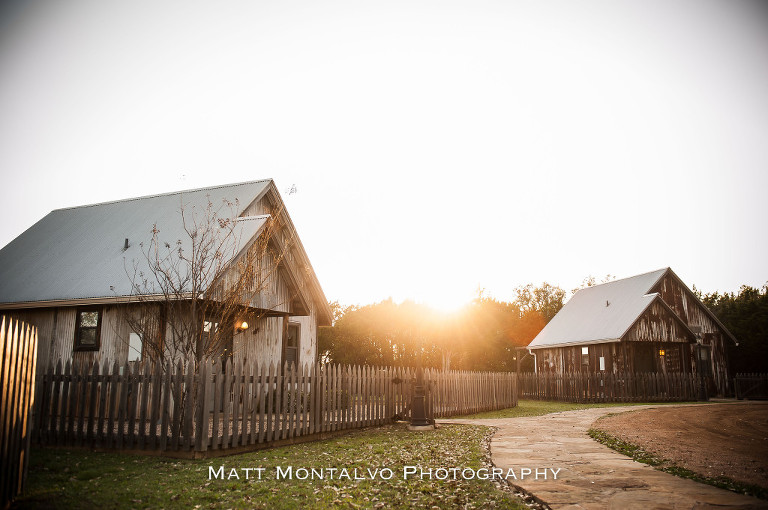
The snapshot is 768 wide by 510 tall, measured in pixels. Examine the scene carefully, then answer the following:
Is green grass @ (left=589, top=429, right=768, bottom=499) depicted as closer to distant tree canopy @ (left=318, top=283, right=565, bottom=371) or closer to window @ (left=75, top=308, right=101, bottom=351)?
window @ (left=75, top=308, right=101, bottom=351)

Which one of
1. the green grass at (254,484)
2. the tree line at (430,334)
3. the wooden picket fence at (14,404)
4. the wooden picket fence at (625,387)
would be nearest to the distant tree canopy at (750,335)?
the tree line at (430,334)

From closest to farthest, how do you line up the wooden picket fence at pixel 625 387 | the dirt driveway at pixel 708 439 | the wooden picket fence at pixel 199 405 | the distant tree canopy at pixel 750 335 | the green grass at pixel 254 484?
the green grass at pixel 254 484 < the dirt driveway at pixel 708 439 < the wooden picket fence at pixel 199 405 < the wooden picket fence at pixel 625 387 < the distant tree canopy at pixel 750 335

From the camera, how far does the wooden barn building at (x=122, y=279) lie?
15.9 meters

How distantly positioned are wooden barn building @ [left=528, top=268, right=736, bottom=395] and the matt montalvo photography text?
24.5 metres

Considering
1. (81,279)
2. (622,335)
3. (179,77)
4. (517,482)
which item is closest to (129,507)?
(517,482)

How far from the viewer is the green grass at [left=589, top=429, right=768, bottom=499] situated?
19.9 ft

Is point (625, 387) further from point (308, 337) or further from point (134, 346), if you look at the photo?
point (134, 346)

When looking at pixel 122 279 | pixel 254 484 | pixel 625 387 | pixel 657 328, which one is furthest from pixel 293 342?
pixel 657 328

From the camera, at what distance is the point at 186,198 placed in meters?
20.2

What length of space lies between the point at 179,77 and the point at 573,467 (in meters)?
15.8

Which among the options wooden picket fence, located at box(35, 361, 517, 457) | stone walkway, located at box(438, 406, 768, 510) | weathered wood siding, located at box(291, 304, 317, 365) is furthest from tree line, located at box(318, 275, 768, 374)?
stone walkway, located at box(438, 406, 768, 510)

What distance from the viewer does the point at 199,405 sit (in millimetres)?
8891

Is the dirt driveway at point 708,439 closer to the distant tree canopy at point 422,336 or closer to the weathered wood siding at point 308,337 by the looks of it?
the weathered wood siding at point 308,337

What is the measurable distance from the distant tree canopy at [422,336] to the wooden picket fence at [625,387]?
2080cm
